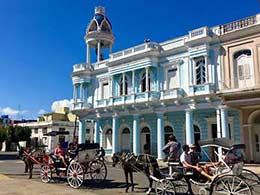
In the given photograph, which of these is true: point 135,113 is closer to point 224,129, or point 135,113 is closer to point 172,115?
point 172,115

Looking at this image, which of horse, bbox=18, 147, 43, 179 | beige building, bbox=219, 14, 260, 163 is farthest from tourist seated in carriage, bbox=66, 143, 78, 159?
beige building, bbox=219, 14, 260, 163

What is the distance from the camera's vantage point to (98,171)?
12.2m

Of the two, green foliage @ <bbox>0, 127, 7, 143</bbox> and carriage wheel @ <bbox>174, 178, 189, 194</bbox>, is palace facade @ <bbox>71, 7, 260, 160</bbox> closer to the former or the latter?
carriage wheel @ <bbox>174, 178, 189, 194</bbox>

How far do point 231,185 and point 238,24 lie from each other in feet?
50.3

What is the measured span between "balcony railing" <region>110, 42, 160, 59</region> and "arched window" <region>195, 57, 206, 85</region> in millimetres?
3969

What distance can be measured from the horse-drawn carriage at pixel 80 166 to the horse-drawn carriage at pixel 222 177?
3287 millimetres

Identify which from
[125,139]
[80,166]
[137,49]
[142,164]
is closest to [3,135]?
[125,139]

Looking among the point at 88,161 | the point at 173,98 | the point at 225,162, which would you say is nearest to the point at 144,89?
the point at 173,98

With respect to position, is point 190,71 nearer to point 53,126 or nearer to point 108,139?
point 108,139

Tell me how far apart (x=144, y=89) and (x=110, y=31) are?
9600 millimetres

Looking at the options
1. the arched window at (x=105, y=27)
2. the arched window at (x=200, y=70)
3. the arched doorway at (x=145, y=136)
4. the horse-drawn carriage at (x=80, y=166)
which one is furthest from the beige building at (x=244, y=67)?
the arched window at (x=105, y=27)

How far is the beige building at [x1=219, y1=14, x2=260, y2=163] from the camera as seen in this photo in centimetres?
1900

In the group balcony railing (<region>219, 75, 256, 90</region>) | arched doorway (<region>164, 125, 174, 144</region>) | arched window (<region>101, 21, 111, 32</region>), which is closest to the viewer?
balcony railing (<region>219, 75, 256, 90</region>)

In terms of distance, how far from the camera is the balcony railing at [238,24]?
63.3 ft
